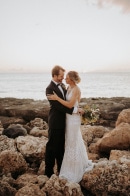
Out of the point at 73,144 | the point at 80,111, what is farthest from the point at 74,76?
the point at 73,144

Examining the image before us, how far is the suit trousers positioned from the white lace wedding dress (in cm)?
13

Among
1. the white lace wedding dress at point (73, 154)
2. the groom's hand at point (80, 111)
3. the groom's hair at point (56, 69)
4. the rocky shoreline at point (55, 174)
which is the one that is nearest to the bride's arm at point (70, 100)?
the white lace wedding dress at point (73, 154)

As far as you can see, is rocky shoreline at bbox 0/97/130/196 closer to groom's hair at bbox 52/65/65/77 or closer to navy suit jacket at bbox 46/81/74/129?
navy suit jacket at bbox 46/81/74/129

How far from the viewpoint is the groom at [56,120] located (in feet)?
18.9

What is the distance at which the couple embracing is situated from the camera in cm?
573

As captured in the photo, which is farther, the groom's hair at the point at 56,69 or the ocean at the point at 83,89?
the ocean at the point at 83,89

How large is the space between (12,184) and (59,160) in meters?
1.21

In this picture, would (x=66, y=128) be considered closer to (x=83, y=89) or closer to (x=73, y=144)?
(x=73, y=144)

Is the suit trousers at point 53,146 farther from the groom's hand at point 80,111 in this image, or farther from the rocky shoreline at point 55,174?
the groom's hand at point 80,111

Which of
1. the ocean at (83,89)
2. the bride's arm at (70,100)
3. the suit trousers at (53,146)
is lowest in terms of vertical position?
the ocean at (83,89)

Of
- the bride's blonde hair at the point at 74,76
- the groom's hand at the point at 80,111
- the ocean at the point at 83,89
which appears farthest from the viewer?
the ocean at the point at 83,89

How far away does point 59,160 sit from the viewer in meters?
6.27

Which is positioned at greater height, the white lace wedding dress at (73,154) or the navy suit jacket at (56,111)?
the navy suit jacket at (56,111)

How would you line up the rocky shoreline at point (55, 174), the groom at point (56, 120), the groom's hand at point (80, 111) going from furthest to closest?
1. the groom's hand at point (80, 111)
2. the groom at point (56, 120)
3. the rocky shoreline at point (55, 174)
